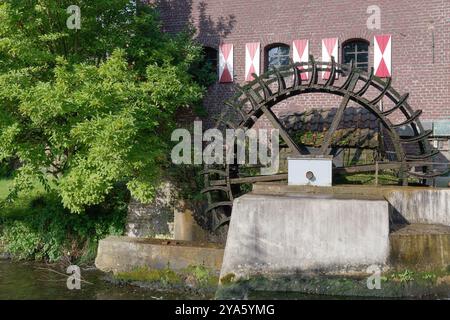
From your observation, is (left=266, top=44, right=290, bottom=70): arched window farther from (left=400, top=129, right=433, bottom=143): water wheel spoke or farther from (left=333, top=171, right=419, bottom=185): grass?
(left=400, top=129, right=433, bottom=143): water wheel spoke

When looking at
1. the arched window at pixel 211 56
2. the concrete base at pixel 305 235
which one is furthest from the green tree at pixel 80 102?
the arched window at pixel 211 56

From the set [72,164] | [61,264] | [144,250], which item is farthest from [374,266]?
[61,264]

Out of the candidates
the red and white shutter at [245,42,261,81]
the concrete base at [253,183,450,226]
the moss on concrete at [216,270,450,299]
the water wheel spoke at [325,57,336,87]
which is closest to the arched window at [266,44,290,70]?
the red and white shutter at [245,42,261,81]

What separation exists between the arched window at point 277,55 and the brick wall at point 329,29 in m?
0.17

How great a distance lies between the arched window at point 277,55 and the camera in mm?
12195

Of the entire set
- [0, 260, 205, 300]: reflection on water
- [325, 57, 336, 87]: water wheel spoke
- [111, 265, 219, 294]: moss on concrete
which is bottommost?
[0, 260, 205, 300]: reflection on water

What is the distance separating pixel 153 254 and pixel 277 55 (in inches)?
229

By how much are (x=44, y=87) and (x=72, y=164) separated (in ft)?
4.20

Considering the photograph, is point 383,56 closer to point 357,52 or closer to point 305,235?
point 357,52

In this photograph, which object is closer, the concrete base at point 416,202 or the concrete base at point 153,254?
the concrete base at point 416,202

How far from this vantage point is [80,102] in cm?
812

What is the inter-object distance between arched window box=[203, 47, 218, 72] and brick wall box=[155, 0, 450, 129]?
226 mm

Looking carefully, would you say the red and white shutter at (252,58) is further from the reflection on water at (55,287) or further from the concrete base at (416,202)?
the reflection on water at (55,287)

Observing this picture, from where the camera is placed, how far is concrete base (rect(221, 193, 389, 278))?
6863 mm
